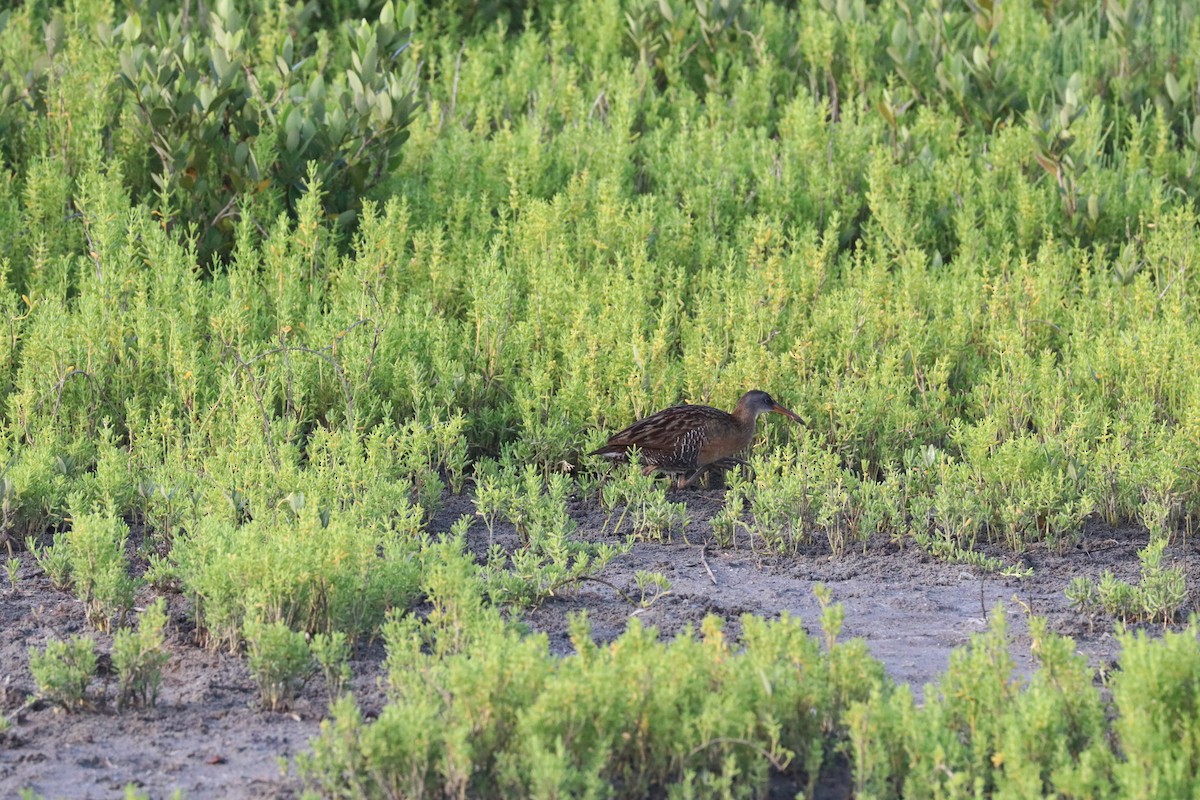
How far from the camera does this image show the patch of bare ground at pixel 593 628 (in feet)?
13.6

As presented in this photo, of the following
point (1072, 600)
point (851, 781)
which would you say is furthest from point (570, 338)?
point (851, 781)

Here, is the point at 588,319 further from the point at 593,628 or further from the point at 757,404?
the point at 593,628

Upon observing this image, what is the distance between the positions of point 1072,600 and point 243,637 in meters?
2.85

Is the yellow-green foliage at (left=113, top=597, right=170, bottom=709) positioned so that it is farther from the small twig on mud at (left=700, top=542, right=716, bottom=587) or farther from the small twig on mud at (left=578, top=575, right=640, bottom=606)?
the small twig on mud at (left=700, top=542, right=716, bottom=587)

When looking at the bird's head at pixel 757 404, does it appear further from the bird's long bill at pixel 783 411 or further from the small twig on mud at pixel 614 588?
the small twig on mud at pixel 614 588

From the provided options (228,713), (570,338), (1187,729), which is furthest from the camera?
(570,338)

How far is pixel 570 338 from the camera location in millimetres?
7215

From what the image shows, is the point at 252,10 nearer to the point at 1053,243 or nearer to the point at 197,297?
the point at 197,297

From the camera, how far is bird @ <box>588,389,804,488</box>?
6.49 m

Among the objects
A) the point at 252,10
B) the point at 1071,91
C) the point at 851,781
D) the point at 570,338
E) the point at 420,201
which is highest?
the point at 252,10

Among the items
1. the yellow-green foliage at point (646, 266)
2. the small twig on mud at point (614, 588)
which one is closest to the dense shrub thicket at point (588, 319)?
the yellow-green foliage at point (646, 266)

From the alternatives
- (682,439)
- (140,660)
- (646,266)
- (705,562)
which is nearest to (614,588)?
(705,562)

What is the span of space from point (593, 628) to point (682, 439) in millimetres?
1456

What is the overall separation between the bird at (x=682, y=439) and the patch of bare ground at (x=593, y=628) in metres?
0.23
